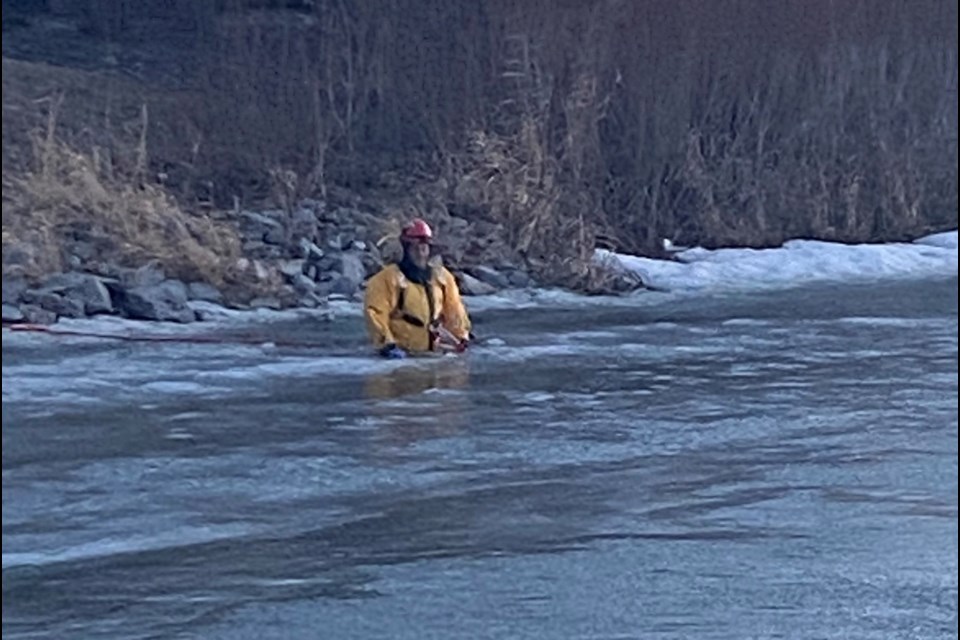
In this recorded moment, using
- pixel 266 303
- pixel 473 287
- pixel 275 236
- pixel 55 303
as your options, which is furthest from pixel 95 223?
pixel 473 287

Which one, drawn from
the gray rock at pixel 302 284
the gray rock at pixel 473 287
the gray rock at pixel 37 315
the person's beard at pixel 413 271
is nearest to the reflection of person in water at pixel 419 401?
the person's beard at pixel 413 271

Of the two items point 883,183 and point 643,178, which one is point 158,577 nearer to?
point 643,178

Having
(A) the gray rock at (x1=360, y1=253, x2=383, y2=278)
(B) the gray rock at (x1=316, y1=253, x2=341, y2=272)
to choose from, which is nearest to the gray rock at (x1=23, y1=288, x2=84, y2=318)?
(B) the gray rock at (x1=316, y1=253, x2=341, y2=272)

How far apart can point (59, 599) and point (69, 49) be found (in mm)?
17224

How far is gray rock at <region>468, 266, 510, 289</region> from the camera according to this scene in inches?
805

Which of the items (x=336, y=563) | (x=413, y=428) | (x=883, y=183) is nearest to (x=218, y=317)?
(x=413, y=428)

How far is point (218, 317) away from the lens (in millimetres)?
17500

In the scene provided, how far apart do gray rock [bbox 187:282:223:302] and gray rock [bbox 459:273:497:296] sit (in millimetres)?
2473

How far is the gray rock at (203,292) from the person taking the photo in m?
18.1

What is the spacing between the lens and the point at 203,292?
18188 mm

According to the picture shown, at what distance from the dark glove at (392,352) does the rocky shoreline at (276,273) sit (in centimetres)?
246

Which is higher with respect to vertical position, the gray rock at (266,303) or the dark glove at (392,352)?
the gray rock at (266,303)

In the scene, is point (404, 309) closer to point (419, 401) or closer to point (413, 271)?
point (413, 271)

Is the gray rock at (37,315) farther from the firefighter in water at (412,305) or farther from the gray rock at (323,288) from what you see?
the gray rock at (323,288)
